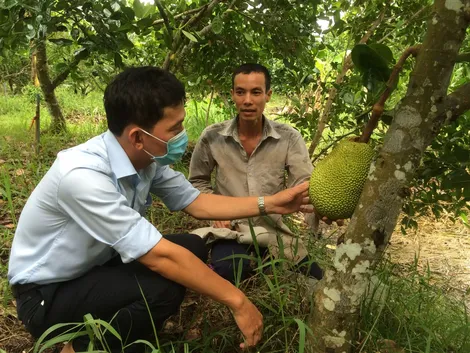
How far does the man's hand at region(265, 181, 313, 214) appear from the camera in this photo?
175 cm

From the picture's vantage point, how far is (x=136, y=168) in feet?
5.32

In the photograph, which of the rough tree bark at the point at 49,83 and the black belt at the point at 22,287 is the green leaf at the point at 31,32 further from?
the rough tree bark at the point at 49,83

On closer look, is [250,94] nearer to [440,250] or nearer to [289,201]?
[289,201]

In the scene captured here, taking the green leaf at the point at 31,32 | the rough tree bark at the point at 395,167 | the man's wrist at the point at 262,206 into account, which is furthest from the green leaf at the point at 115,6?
→ the rough tree bark at the point at 395,167

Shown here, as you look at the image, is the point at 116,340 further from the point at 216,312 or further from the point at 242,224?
the point at 242,224

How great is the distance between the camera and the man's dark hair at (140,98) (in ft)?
4.73

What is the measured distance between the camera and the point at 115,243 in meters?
1.33

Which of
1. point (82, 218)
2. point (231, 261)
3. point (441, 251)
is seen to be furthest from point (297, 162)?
point (441, 251)

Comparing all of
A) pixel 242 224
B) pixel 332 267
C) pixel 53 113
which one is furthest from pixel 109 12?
pixel 53 113

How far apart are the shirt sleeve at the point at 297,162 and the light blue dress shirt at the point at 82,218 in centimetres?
88

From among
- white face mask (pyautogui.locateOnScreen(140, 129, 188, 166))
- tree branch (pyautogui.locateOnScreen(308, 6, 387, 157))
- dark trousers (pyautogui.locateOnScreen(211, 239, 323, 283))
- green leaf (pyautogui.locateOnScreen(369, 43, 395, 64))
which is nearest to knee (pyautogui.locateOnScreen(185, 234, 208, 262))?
dark trousers (pyautogui.locateOnScreen(211, 239, 323, 283))

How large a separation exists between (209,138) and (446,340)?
146cm

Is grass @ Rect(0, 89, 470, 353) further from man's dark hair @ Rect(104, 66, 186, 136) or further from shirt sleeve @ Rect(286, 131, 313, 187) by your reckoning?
man's dark hair @ Rect(104, 66, 186, 136)

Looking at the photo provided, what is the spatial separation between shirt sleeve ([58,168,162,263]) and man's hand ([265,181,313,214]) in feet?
1.98
